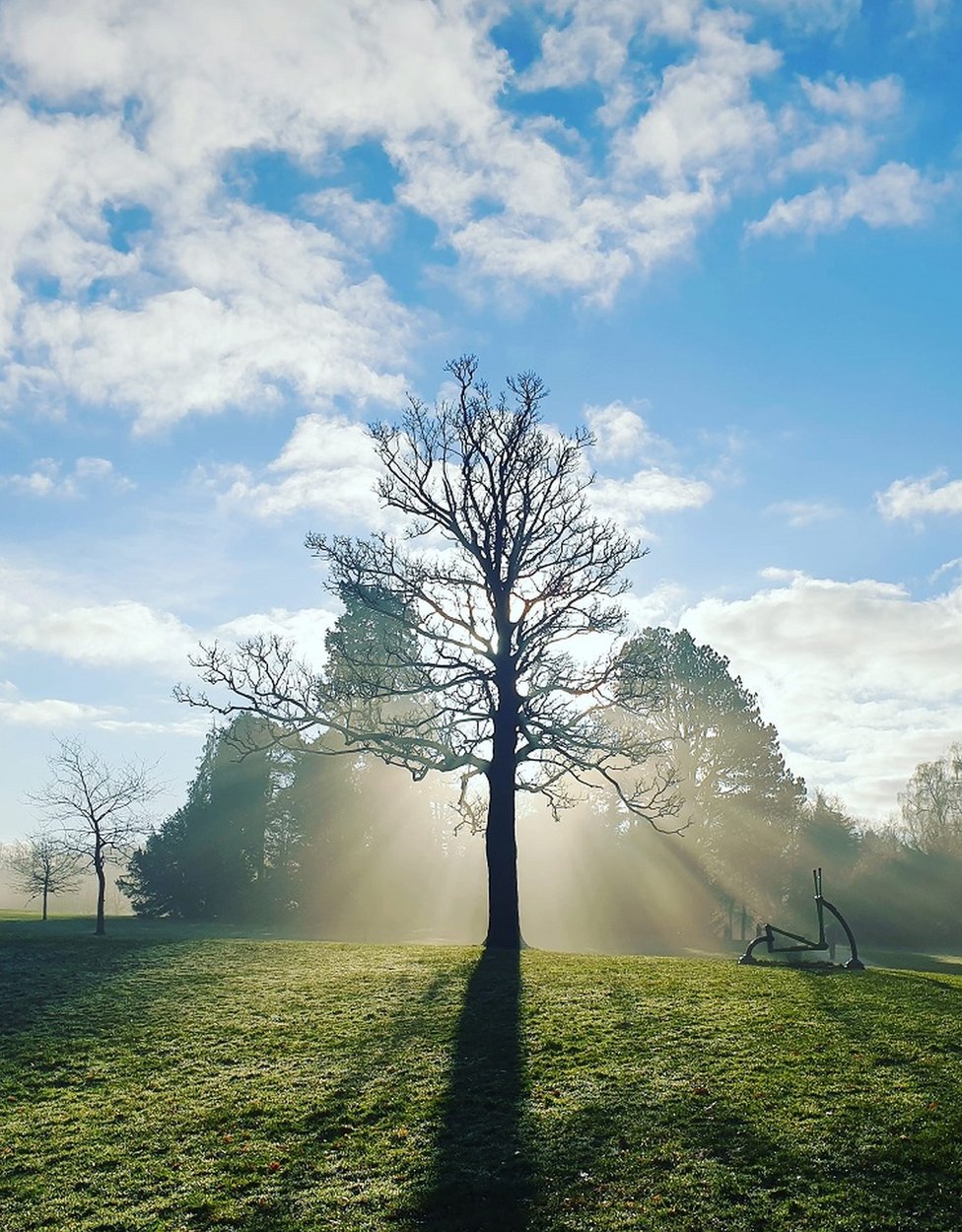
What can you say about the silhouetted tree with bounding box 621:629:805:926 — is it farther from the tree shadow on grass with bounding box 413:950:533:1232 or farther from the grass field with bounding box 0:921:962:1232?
the tree shadow on grass with bounding box 413:950:533:1232

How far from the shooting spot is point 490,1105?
1032cm

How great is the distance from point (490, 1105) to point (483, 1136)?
85 centimetres

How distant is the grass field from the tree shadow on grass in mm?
33

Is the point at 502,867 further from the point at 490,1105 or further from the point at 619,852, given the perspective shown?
the point at 619,852

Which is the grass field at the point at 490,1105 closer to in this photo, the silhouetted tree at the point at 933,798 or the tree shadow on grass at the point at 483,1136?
the tree shadow on grass at the point at 483,1136

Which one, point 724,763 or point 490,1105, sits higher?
point 724,763

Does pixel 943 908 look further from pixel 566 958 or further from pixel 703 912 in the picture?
pixel 566 958

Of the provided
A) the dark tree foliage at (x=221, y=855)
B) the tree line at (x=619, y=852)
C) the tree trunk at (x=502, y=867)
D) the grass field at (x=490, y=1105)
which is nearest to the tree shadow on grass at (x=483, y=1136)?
the grass field at (x=490, y=1105)

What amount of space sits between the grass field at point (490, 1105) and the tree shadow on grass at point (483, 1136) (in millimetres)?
33

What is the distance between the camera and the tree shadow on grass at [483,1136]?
7.90 m

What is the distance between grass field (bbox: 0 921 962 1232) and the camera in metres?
7.95

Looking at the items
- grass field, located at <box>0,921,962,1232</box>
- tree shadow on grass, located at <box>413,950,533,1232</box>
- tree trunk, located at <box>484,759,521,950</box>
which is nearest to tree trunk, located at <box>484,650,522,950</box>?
tree trunk, located at <box>484,759,521,950</box>

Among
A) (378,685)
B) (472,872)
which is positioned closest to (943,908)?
(472,872)

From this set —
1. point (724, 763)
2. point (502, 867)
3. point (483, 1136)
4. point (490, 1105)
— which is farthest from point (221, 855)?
point (483, 1136)
